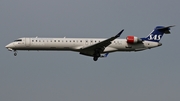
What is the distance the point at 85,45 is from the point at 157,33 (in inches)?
331

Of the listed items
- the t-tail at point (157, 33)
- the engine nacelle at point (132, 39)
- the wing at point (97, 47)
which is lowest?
the wing at point (97, 47)

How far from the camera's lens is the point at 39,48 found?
4112 centimetres

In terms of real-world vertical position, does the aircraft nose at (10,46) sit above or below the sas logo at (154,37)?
below

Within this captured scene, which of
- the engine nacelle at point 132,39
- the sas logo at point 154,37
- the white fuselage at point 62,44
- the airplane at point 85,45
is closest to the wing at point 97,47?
the airplane at point 85,45

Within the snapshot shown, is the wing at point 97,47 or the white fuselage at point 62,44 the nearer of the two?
the wing at point 97,47

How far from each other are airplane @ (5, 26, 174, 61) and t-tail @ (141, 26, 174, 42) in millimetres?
766

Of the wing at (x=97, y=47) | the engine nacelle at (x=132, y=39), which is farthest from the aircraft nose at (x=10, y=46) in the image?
the engine nacelle at (x=132, y=39)

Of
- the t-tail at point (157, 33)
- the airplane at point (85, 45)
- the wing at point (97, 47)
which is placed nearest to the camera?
the wing at point (97, 47)

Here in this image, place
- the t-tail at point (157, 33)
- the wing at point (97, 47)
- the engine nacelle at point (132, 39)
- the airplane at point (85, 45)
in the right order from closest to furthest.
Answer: the wing at point (97, 47) < the airplane at point (85, 45) < the engine nacelle at point (132, 39) < the t-tail at point (157, 33)

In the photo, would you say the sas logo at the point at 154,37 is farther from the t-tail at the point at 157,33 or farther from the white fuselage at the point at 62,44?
the white fuselage at the point at 62,44

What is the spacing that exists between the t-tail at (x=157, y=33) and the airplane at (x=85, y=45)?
2.51ft

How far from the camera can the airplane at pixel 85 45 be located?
135 ft

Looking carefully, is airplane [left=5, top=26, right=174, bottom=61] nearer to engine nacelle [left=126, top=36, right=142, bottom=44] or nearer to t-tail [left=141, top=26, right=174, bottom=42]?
engine nacelle [left=126, top=36, right=142, bottom=44]

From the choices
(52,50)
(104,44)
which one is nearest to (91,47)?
(104,44)
